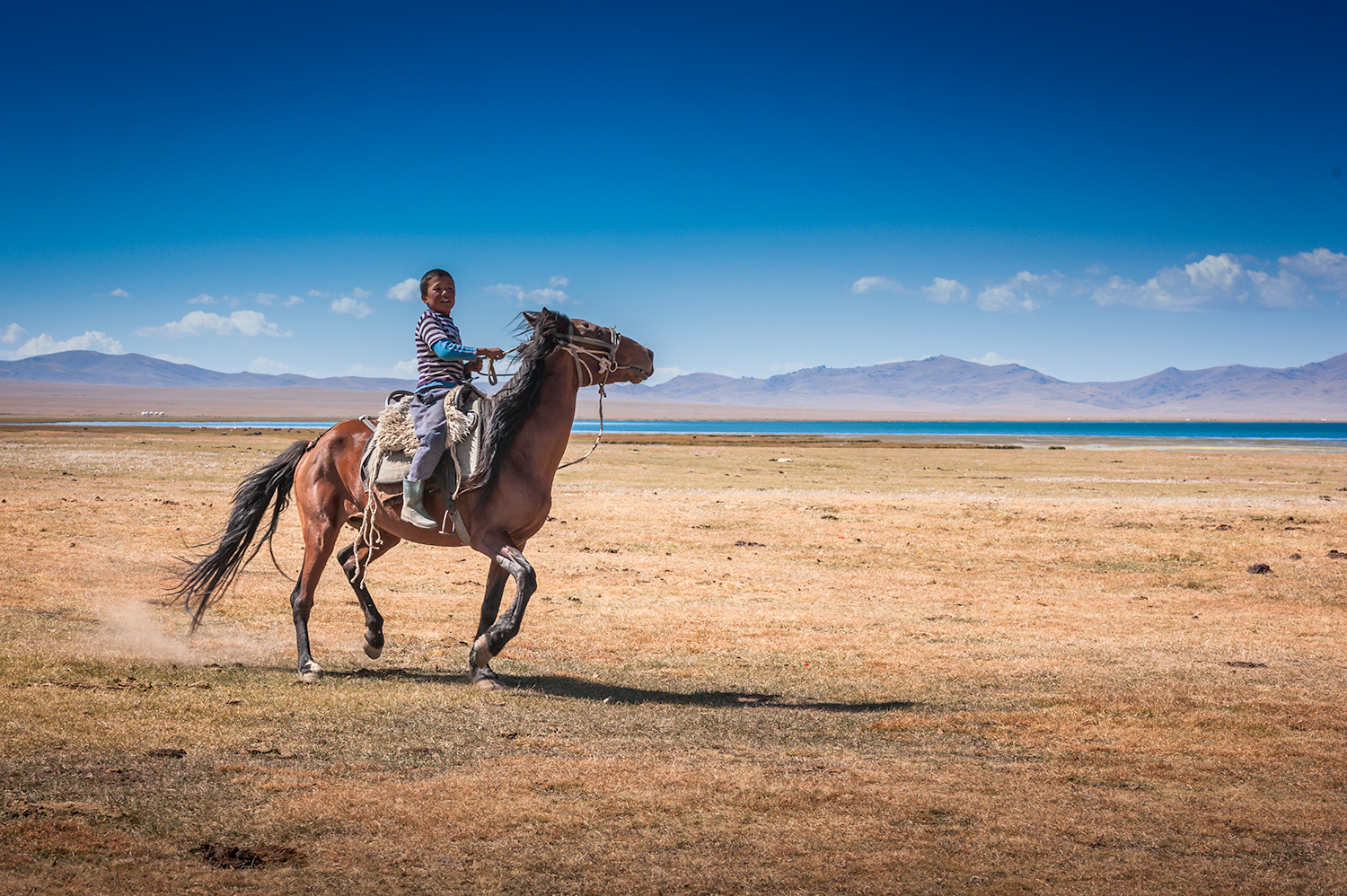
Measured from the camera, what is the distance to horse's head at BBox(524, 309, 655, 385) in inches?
368

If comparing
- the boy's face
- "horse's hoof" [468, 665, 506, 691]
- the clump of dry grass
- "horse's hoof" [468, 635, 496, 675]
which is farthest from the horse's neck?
the clump of dry grass

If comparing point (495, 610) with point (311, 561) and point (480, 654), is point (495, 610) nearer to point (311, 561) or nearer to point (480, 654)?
point (480, 654)

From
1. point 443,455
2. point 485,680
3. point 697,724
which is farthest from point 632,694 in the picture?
point 443,455

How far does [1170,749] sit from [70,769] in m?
7.88

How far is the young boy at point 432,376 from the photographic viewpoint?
356 inches

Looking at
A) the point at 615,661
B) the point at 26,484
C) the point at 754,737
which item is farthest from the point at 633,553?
the point at 26,484

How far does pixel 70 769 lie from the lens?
20.1 feet

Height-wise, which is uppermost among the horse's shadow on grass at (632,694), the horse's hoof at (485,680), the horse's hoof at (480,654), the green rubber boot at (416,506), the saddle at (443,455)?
the saddle at (443,455)

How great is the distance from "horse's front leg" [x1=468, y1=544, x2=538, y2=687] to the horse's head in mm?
1890

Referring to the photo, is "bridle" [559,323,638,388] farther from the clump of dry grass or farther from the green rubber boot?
the clump of dry grass

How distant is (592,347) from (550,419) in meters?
0.85

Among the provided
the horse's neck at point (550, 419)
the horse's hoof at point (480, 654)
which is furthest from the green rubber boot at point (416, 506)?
the horse's hoof at point (480, 654)

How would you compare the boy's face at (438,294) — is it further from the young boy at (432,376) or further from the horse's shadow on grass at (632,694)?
the horse's shadow on grass at (632,694)

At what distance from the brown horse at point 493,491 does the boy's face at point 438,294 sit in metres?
0.80
